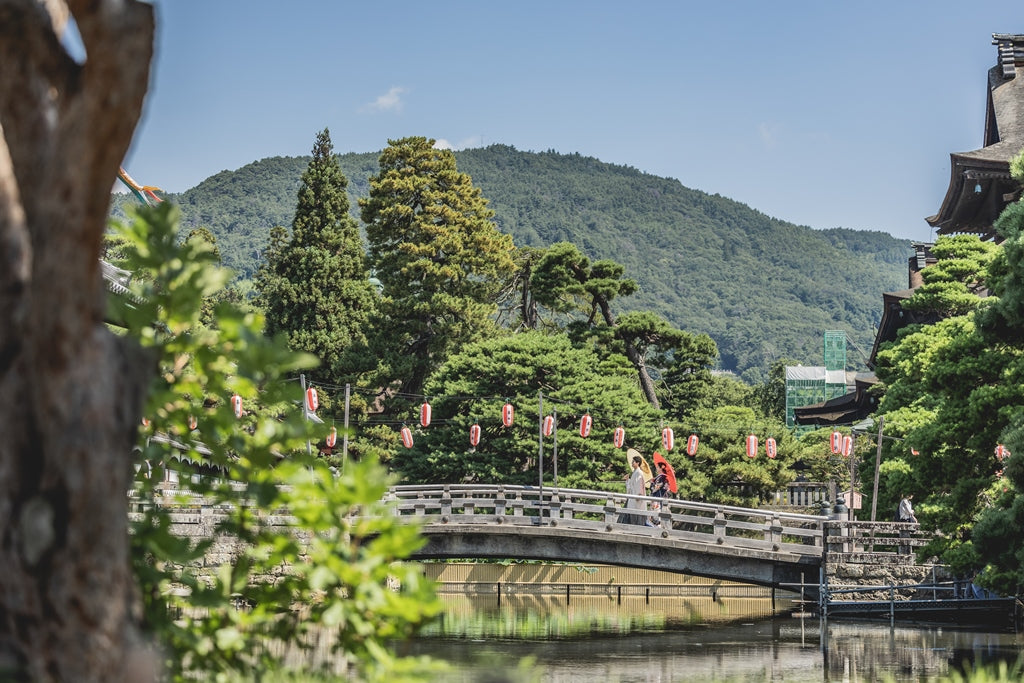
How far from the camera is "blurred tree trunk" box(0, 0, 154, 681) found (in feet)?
11.5

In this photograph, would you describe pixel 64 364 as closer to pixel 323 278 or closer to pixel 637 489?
pixel 637 489

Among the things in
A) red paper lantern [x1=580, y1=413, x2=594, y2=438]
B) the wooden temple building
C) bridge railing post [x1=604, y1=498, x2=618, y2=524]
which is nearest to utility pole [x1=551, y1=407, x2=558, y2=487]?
red paper lantern [x1=580, y1=413, x2=594, y2=438]

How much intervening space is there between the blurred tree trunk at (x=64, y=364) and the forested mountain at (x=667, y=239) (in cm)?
13686

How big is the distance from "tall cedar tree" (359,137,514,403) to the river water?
14.1 metres

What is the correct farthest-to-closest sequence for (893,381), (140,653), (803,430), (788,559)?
1. (803,430)
2. (893,381)
3. (788,559)
4. (140,653)

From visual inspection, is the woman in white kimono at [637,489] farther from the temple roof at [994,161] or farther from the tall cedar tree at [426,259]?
the tall cedar tree at [426,259]

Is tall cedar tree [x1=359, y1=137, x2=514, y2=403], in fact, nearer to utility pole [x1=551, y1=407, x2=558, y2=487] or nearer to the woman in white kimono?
utility pole [x1=551, y1=407, x2=558, y2=487]

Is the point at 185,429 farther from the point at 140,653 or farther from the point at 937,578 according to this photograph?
the point at 937,578

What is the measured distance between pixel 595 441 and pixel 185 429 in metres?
26.7

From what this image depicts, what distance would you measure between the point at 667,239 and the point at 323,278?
12173cm

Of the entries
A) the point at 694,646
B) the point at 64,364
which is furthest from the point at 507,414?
the point at 64,364

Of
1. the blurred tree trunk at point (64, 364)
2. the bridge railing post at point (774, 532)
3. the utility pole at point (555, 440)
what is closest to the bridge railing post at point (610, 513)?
the bridge railing post at point (774, 532)

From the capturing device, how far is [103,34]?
379 centimetres

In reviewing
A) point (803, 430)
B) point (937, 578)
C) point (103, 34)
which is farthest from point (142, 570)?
point (803, 430)
